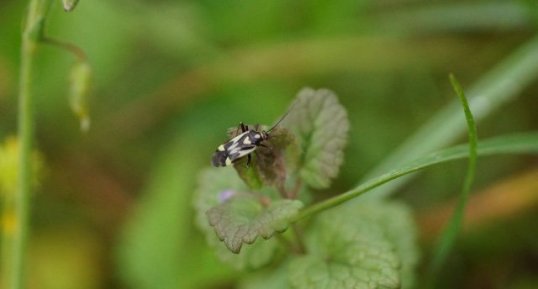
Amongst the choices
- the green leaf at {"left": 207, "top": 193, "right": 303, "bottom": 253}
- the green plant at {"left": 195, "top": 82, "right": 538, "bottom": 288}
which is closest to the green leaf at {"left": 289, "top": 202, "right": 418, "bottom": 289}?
the green plant at {"left": 195, "top": 82, "right": 538, "bottom": 288}

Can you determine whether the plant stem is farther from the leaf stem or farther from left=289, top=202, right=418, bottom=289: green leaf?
left=289, top=202, right=418, bottom=289: green leaf

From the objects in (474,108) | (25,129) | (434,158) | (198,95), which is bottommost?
(434,158)

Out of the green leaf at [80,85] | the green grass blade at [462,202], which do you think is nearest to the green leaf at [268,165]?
the green grass blade at [462,202]

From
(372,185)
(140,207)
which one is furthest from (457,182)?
(372,185)

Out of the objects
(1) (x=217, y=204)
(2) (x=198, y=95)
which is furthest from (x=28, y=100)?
(2) (x=198, y=95)

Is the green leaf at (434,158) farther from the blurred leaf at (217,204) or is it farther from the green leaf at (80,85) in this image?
the green leaf at (80,85)

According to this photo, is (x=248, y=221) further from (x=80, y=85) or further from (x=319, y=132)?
(x=80, y=85)

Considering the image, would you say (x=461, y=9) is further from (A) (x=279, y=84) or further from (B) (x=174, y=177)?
(B) (x=174, y=177)
